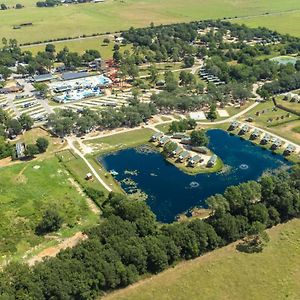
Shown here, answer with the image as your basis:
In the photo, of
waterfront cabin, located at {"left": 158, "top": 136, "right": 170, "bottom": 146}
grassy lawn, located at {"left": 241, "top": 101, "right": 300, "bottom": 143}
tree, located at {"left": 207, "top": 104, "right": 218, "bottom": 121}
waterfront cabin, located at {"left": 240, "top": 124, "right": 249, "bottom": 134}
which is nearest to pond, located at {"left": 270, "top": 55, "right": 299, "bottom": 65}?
grassy lawn, located at {"left": 241, "top": 101, "right": 300, "bottom": 143}

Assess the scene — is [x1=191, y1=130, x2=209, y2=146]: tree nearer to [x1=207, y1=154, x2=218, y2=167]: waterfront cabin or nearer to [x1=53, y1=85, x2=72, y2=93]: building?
[x1=207, y1=154, x2=218, y2=167]: waterfront cabin

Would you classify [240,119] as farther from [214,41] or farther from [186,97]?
[214,41]

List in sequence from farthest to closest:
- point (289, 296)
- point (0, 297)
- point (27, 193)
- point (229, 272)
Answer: point (27, 193)
point (229, 272)
point (289, 296)
point (0, 297)

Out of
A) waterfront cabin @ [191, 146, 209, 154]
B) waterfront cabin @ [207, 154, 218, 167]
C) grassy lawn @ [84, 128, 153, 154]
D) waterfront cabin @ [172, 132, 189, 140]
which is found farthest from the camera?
waterfront cabin @ [172, 132, 189, 140]

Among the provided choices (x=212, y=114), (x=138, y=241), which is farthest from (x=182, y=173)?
(x=138, y=241)

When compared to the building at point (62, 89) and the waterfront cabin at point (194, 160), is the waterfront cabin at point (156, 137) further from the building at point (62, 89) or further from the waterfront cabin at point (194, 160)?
the building at point (62, 89)

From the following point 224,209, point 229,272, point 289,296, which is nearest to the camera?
point 289,296

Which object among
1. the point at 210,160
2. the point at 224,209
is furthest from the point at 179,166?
the point at 224,209
